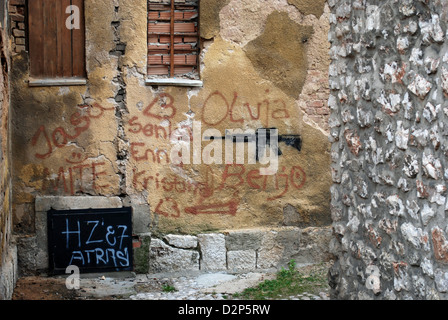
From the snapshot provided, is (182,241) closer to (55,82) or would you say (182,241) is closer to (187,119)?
(187,119)

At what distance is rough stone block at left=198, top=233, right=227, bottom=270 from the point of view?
6426mm

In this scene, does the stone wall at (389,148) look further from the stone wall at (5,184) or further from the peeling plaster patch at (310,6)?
the stone wall at (5,184)

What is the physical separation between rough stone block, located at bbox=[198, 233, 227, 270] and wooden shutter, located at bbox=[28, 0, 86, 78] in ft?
7.70

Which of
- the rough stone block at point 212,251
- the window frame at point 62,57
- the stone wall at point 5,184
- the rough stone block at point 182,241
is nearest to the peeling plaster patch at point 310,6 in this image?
the window frame at point 62,57

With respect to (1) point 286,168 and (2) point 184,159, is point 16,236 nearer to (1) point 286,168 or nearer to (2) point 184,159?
(2) point 184,159

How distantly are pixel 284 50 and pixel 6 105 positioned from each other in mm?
3123

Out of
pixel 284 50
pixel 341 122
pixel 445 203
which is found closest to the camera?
pixel 445 203

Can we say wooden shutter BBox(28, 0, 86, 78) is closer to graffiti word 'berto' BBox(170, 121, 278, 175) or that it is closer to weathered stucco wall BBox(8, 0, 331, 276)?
weathered stucco wall BBox(8, 0, 331, 276)

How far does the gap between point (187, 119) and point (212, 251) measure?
1.55m

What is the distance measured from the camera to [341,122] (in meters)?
4.18

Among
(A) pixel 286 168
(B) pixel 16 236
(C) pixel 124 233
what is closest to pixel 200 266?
(C) pixel 124 233

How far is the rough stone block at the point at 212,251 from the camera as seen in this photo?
253 inches

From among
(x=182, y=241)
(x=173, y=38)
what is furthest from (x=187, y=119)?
(x=182, y=241)

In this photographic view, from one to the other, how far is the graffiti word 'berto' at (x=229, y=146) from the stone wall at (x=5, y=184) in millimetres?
1770
